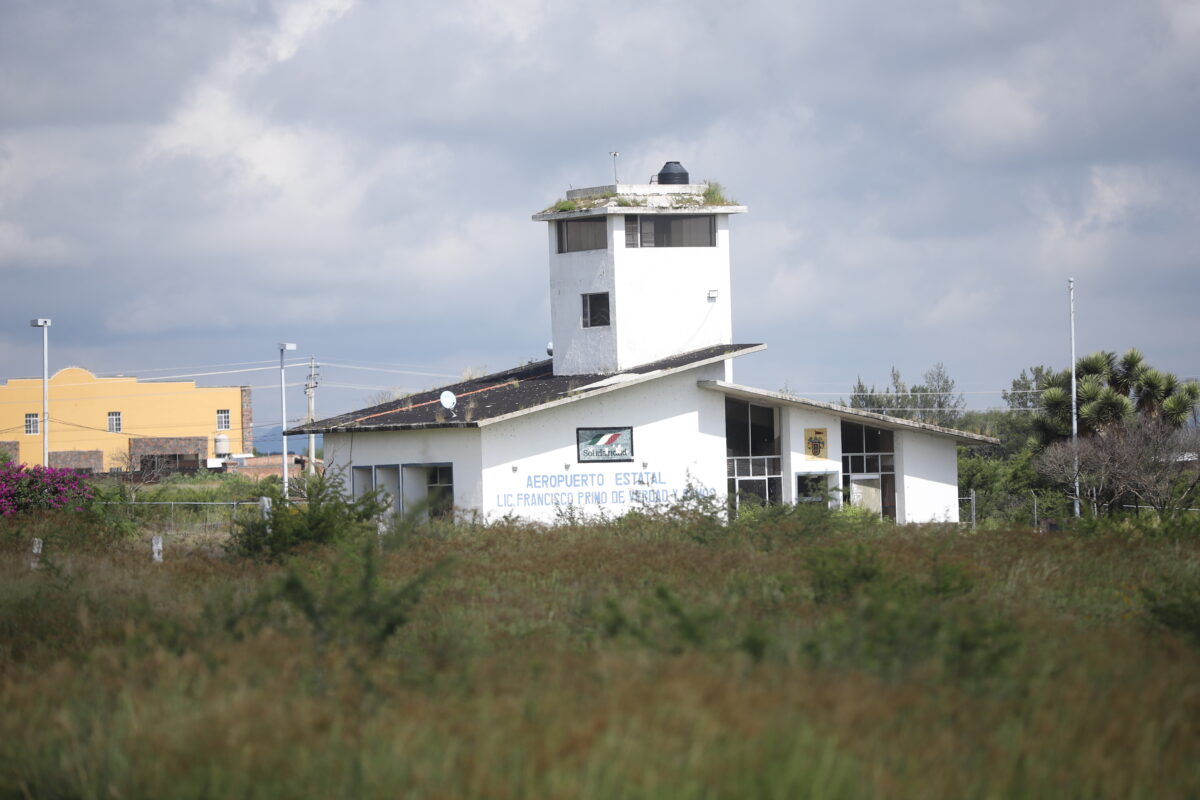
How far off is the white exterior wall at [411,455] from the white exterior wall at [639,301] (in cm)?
628

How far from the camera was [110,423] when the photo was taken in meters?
83.3

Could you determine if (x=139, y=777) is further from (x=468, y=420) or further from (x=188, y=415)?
(x=188, y=415)

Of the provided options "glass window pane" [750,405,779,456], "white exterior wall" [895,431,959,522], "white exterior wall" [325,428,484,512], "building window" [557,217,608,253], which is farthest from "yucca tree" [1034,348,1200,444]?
"white exterior wall" [325,428,484,512]

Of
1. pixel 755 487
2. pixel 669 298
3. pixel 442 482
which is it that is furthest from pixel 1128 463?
pixel 442 482

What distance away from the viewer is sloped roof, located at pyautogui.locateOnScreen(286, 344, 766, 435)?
28.0m

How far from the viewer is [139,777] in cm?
590

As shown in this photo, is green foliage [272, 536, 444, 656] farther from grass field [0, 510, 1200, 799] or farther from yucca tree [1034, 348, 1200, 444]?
yucca tree [1034, 348, 1200, 444]

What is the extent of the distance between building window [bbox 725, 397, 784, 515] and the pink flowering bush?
54.4ft

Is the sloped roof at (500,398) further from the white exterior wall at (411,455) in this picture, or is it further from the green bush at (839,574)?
the green bush at (839,574)

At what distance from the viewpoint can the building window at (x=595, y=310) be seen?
33.3m

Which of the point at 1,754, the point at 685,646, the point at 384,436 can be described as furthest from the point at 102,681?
the point at 384,436

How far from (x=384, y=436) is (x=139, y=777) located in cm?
2446

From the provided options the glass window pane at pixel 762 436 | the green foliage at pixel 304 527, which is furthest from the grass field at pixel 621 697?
the glass window pane at pixel 762 436

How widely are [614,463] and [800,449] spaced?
5608mm
